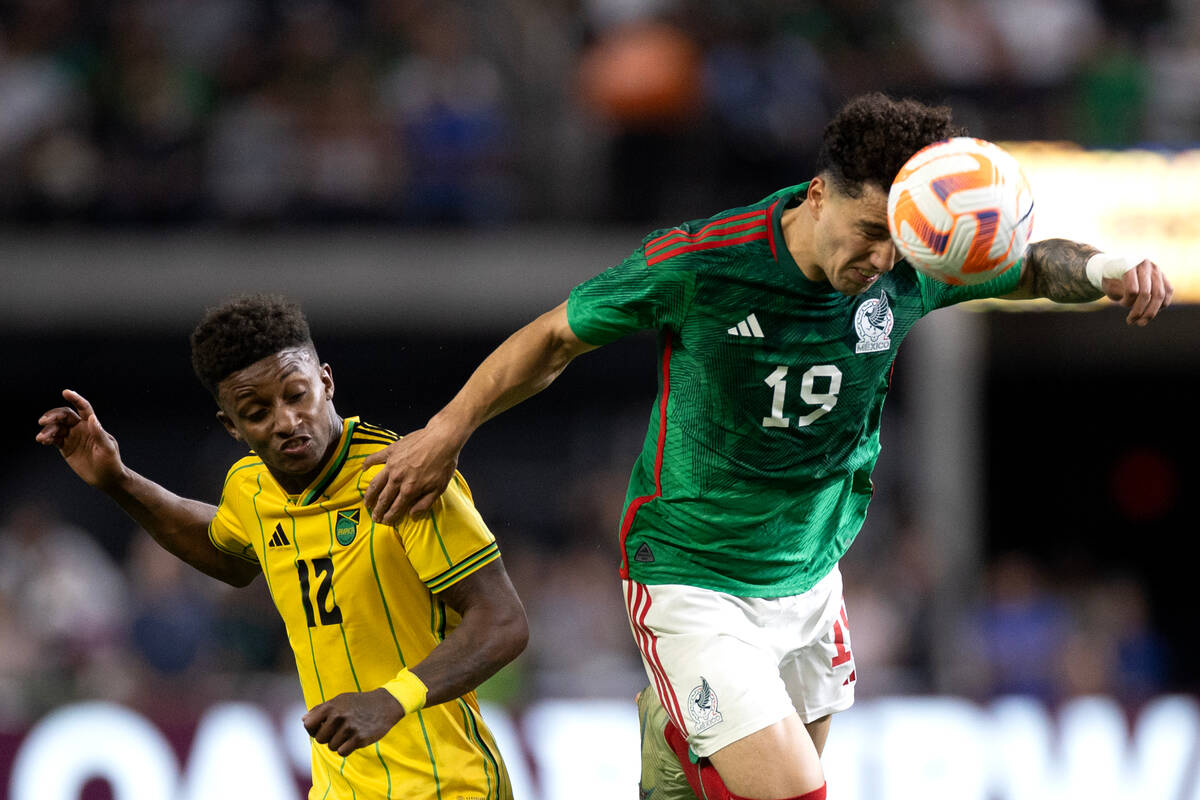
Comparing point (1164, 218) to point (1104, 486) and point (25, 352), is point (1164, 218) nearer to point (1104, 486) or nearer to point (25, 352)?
point (1104, 486)

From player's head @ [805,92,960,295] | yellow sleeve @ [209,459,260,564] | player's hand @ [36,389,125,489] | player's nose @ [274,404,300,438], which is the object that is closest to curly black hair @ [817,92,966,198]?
player's head @ [805,92,960,295]

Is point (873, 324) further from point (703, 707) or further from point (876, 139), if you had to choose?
point (703, 707)

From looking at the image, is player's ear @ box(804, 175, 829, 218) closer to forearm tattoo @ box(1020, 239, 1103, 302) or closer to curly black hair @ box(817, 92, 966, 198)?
curly black hair @ box(817, 92, 966, 198)

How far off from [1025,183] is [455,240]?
27.7 ft

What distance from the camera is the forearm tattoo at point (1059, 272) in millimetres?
4285

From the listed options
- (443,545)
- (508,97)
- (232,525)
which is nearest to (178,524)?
(232,525)

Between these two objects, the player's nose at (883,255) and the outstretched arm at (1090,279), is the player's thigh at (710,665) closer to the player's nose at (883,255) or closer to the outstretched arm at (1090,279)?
the player's nose at (883,255)

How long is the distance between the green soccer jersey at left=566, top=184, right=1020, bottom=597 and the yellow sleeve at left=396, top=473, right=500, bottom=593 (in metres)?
0.55

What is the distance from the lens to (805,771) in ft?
13.7

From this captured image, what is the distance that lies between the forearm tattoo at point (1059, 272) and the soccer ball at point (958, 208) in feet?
1.48

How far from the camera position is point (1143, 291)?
404 centimetres

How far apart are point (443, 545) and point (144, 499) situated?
3.69 feet

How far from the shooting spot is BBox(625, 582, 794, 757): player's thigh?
13.9ft

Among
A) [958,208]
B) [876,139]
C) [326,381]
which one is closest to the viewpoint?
[958,208]
